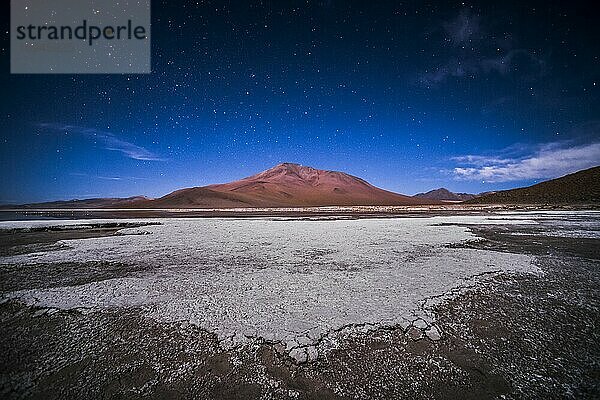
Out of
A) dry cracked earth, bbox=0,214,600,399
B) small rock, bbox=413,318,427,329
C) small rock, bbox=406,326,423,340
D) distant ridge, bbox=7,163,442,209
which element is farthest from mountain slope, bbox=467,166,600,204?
small rock, bbox=406,326,423,340

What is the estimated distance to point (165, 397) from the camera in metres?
2.71

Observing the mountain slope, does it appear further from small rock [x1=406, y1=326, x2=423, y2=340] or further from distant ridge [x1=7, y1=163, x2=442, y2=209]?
small rock [x1=406, y1=326, x2=423, y2=340]

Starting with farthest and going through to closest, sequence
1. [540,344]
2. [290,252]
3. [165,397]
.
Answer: [290,252] → [540,344] → [165,397]

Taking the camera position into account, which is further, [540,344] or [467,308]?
[467,308]

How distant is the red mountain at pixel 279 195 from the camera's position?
3564 inches

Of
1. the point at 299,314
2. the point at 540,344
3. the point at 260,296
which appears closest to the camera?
the point at 540,344

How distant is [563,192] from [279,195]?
297ft

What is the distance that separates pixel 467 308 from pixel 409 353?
1.85 metres

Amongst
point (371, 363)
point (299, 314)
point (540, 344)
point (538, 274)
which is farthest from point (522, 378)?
point (538, 274)

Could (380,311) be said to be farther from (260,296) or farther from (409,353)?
(260,296)

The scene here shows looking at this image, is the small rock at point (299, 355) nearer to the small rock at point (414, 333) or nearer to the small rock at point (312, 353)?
the small rock at point (312, 353)

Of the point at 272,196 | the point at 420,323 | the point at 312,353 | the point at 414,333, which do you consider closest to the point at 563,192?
the point at 420,323

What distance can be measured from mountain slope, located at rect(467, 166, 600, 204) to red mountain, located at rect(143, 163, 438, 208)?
52.6 m

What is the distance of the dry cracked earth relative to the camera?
2.79m
